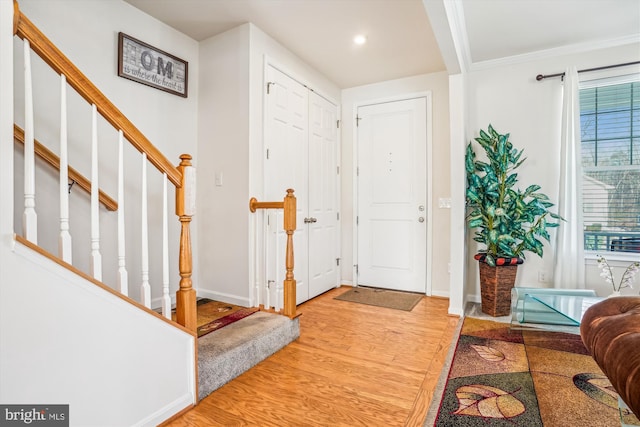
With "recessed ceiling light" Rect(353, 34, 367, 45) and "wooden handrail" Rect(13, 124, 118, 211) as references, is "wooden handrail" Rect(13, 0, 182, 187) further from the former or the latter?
"recessed ceiling light" Rect(353, 34, 367, 45)

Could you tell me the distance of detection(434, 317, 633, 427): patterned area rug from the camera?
162 centimetres

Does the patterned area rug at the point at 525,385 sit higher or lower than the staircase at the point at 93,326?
lower

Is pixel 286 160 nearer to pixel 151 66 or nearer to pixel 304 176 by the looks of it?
pixel 304 176

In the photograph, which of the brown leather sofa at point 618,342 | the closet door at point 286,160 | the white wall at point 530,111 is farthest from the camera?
the white wall at point 530,111

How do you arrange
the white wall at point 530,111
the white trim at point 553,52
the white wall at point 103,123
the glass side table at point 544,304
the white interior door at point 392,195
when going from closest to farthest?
the white wall at point 103,123
the glass side table at point 544,304
the white trim at point 553,52
the white wall at point 530,111
the white interior door at point 392,195

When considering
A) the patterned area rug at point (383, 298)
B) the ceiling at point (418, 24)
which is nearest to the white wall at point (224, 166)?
the ceiling at point (418, 24)

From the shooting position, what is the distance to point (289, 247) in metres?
2.59

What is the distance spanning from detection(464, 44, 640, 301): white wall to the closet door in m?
1.58

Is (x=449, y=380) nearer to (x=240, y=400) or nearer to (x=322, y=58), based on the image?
(x=240, y=400)

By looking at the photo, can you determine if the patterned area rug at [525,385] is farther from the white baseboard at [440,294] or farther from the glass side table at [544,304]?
the white baseboard at [440,294]

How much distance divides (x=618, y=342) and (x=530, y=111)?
306cm

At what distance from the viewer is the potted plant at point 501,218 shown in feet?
9.96
